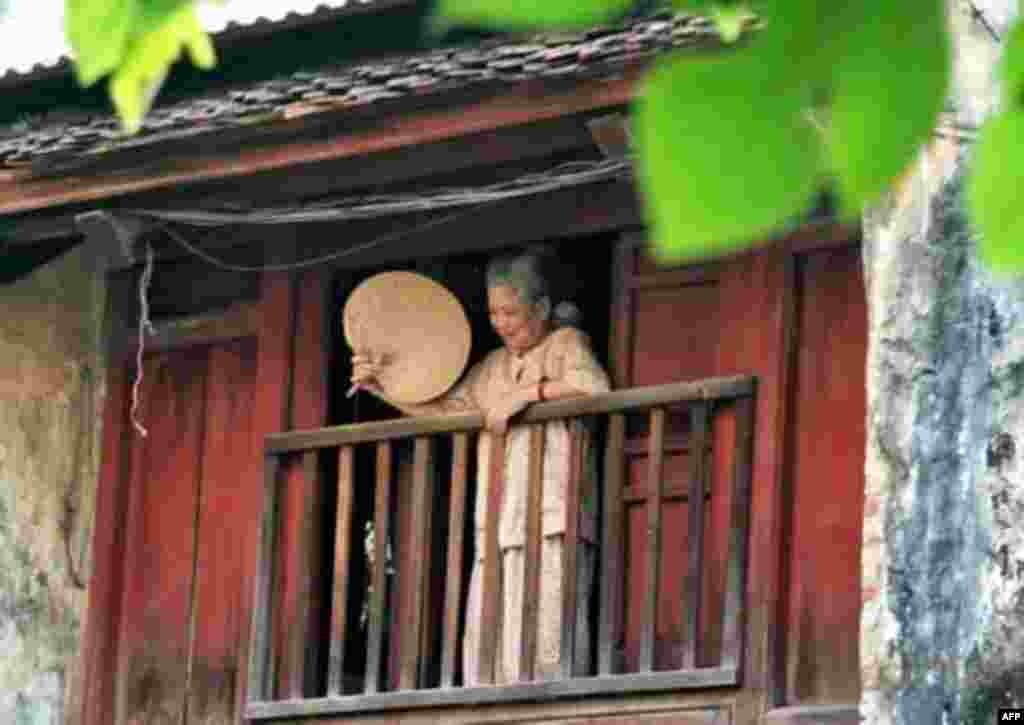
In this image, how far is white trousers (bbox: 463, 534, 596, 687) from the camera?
9641mm

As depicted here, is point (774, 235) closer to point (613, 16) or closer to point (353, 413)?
point (613, 16)

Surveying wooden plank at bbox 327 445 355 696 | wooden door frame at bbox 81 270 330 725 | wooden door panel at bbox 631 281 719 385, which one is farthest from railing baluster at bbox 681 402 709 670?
wooden door frame at bbox 81 270 330 725

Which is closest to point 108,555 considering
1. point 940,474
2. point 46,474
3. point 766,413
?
point 46,474

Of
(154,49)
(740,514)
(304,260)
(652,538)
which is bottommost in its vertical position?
(154,49)

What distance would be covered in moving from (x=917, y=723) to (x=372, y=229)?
119 inches

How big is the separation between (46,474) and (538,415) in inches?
94.5

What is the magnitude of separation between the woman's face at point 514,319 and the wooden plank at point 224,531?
109cm

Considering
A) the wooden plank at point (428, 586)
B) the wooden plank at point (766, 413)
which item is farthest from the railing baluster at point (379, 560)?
the wooden plank at point (766, 413)

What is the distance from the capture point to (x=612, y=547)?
9.59m

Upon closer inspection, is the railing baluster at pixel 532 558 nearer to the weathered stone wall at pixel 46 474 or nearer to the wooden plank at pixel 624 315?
the wooden plank at pixel 624 315

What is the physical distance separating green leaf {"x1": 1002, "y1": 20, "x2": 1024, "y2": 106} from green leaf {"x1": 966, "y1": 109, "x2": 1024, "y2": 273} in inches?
0.5

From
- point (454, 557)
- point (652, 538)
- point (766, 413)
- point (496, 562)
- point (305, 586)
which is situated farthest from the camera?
point (305, 586)

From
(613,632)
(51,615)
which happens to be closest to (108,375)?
(51,615)

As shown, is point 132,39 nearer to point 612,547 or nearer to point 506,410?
point 612,547
